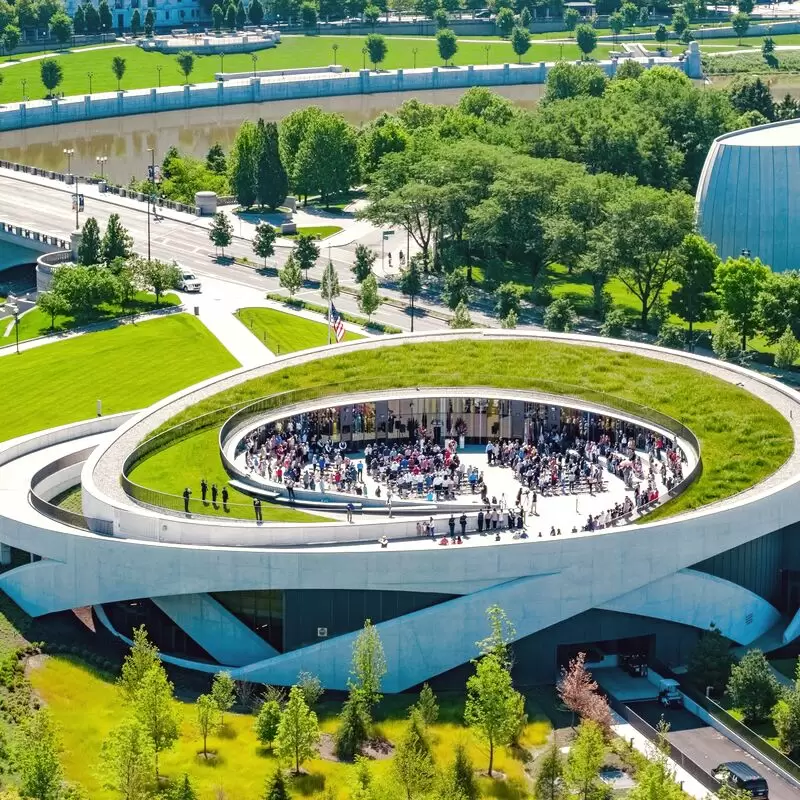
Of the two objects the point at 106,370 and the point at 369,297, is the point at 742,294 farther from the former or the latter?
the point at 106,370

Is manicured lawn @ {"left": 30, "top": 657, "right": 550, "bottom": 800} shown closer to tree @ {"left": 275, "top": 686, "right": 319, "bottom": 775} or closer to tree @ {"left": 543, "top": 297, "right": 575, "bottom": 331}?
tree @ {"left": 275, "top": 686, "right": 319, "bottom": 775}

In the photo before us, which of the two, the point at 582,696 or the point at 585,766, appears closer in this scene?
the point at 585,766

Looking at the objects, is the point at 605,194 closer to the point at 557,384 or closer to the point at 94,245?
the point at 94,245

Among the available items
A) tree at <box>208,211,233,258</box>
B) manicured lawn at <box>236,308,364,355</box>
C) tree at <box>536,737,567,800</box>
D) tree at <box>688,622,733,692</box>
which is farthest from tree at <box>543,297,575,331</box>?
tree at <box>536,737,567,800</box>

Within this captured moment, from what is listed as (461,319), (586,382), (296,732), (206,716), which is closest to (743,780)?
(296,732)

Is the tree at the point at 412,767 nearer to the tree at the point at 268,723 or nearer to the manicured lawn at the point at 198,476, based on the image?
the tree at the point at 268,723

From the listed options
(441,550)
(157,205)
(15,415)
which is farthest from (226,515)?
(157,205)
